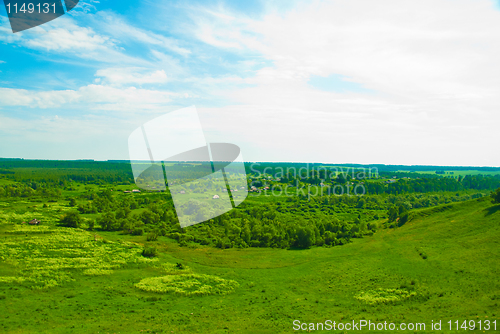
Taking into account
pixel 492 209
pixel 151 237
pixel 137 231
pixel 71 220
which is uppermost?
pixel 492 209

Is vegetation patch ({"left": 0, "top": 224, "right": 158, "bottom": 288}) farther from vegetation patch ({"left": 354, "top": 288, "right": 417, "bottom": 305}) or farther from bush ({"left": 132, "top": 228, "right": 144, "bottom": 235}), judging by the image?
vegetation patch ({"left": 354, "top": 288, "right": 417, "bottom": 305})

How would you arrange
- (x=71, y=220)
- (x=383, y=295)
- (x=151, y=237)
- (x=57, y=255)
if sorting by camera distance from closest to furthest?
(x=383, y=295) < (x=57, y=255) < (x=151, y=237) < (x=71, y=220)

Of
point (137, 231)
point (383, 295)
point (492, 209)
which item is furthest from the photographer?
point (137, 231)

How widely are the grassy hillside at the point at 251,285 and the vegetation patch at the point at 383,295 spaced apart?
0.36ft

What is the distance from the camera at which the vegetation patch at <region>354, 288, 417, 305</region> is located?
95.5 ft

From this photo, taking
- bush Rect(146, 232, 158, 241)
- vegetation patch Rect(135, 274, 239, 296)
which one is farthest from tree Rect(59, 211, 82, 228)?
vegetation patch Rect(135, 274, 239, 296)

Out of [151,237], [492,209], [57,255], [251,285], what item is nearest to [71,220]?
[151,237]

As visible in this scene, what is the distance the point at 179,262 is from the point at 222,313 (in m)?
18.3

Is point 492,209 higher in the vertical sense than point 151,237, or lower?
higher

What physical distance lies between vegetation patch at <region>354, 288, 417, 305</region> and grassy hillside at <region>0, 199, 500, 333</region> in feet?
0.36

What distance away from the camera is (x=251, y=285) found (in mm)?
35438

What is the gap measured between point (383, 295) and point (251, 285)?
50.8ft

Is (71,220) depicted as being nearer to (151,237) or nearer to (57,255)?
(151,237)

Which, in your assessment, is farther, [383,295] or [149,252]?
[149,252]
